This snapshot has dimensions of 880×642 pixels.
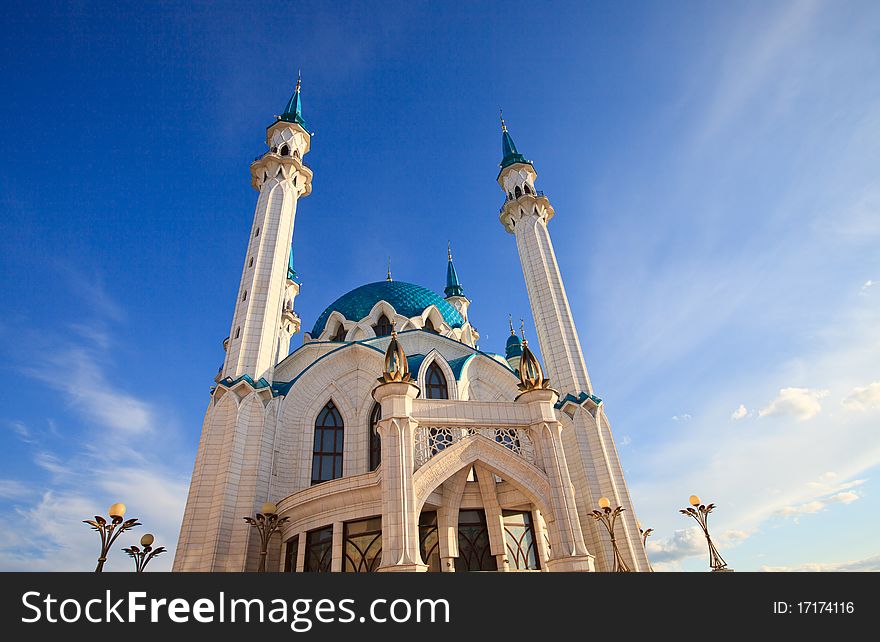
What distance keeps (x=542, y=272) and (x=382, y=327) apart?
10.7 metres

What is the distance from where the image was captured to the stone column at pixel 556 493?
13578 mm

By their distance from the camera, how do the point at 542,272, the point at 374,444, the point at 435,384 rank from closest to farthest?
the point at 374,444 → the point at 435,384 → the point at 542,272

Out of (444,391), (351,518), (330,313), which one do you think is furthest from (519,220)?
(351,518)

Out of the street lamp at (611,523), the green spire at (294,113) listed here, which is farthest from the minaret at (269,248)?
the street lamp at (611,523)

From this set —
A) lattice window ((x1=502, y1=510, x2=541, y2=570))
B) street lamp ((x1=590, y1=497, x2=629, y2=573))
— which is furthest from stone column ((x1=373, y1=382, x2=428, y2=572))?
street lamp ((x1=590, y1=497, x2=629, y2=573))

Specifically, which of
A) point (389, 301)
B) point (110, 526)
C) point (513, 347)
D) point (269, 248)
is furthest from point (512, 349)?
point (110, 526)

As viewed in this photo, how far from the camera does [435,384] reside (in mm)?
24359

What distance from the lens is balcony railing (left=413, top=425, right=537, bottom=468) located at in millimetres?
14633

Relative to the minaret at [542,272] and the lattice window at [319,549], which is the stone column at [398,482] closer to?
the lattice window at [319,549]

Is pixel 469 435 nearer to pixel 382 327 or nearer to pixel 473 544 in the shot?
pixel 473 544

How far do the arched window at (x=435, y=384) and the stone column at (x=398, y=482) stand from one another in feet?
29.5
